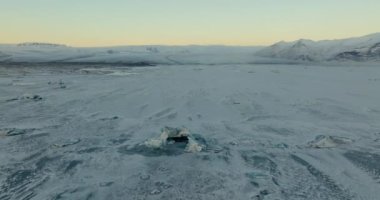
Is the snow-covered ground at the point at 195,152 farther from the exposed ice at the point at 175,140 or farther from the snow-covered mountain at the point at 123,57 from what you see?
the snow-covered mountain at the point at 123,57

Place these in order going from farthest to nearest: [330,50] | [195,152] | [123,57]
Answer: [123,57], [330,50], [195,152]

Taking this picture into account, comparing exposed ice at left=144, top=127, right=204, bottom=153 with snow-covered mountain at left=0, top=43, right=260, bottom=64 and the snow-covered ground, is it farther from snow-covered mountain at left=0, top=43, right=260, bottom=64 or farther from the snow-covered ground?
snow-covered mountain at left=0, top=43, right=260, bottom=64

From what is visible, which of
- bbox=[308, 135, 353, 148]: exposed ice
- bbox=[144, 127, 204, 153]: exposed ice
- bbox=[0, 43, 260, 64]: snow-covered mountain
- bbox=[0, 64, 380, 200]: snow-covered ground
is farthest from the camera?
bbox=[0, 43, 260, 64]: snow-covered mountain

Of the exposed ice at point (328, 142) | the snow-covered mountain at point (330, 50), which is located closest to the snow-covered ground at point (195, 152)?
the exposed ice at point (328, 142)

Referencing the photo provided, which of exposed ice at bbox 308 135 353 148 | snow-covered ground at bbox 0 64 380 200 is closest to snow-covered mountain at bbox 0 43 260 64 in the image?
snow-covered ground at bbox 0 64 380 200

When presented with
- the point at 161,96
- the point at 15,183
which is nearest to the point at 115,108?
the point at 161,96

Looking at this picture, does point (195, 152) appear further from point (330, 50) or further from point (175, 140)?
point (330, 50)

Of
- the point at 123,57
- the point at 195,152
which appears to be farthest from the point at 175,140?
the point at 123,57
